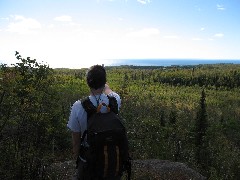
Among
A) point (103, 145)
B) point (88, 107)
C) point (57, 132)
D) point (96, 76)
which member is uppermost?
point (96, 76)

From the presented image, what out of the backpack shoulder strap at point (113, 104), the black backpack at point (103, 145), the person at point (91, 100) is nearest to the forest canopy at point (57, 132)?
the person at point (91, 100)

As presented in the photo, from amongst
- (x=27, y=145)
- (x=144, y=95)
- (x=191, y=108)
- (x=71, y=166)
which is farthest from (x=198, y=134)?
(x=144, y=95)

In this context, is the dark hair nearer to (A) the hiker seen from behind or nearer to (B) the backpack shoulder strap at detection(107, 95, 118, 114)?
(A) the hiker seen from behind

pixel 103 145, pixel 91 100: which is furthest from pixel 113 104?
pixel 103 145

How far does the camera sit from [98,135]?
15.7 ft

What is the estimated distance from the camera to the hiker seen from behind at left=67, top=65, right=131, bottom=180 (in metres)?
4.82

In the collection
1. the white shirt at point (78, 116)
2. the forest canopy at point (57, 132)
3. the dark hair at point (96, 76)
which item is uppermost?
the dark hair at point (96, 76)

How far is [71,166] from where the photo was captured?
47.0 ft

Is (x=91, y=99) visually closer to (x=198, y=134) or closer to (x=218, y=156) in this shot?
(x=198, y=134)

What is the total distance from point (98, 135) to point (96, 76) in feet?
2.72

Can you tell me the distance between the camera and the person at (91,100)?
4.96 m

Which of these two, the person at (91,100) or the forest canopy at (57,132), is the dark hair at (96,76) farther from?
the forest canopy at (57,132)

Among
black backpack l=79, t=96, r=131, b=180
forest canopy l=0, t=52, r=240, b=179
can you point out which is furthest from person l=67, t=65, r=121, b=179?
forest canopy l=0, t=52, r=240, b=179

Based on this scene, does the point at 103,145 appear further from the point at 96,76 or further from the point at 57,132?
the point at 57,132
